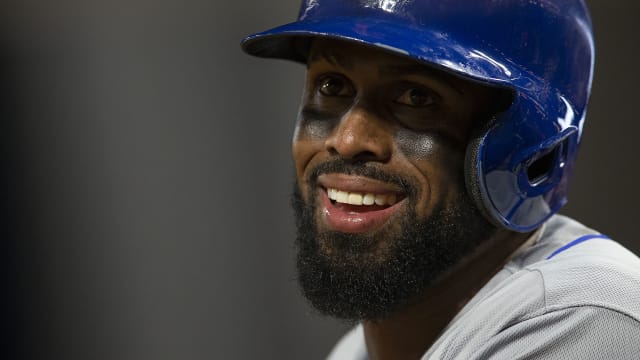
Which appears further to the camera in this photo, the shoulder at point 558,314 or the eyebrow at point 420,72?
the eyebrow at point 420,72

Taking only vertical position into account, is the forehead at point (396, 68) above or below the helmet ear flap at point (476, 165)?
above

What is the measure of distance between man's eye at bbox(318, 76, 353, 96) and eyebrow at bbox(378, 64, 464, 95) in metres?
0.11

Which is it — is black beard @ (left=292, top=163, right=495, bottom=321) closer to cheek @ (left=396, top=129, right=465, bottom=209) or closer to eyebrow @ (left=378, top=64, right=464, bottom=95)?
cheek @ (left=396, top=129, right=465, bottom=209)

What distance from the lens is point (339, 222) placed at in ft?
5.16

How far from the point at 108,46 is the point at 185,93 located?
1.13 ft

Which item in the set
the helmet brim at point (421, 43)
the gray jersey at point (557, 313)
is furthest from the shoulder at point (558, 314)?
the helmet brim at point (421, 43)

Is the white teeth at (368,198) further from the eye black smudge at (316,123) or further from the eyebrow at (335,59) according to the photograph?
the eyebrow at (335,59)

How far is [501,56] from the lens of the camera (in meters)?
1.51

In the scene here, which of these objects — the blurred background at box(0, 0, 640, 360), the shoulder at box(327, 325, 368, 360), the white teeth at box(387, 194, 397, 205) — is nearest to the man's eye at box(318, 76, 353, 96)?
the white teeth at box(387, 194, 397, 205)

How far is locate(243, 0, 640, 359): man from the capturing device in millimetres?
1445

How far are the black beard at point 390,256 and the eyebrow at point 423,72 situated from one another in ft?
0.60

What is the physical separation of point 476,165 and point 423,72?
191 millimetres

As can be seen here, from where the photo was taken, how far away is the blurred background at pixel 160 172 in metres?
3.25

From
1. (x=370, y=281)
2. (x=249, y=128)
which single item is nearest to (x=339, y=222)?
(x=370, y=281)
